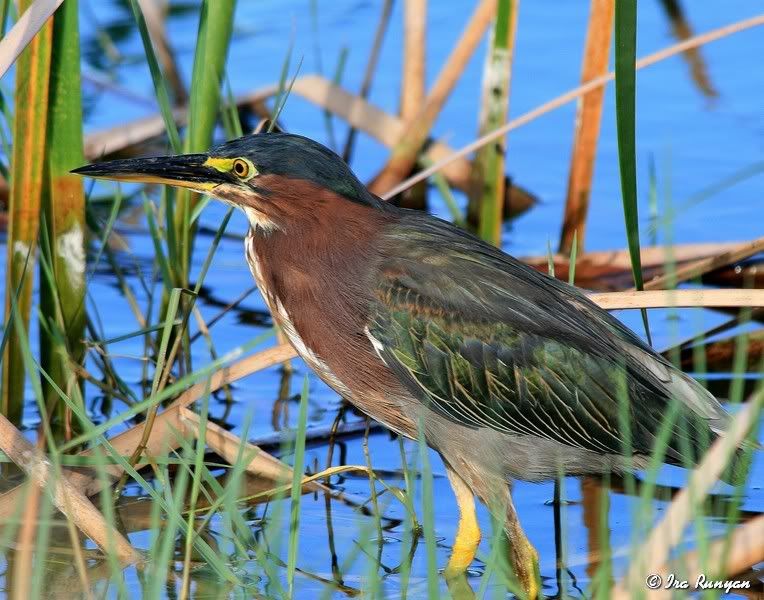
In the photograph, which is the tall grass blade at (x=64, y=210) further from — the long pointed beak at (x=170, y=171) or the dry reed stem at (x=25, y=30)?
the dry reed stem at (x=25, y=30)

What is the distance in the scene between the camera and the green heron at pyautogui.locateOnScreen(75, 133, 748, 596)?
4.41m

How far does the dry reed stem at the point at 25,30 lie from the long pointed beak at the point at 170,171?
1.70 feet

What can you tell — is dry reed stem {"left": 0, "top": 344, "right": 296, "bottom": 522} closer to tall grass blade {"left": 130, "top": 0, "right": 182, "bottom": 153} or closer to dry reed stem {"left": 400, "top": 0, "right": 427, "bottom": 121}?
tall grass blade {"left": 130, "top": 0, "right": 182, "bottom": 153}

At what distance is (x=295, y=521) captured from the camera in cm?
360

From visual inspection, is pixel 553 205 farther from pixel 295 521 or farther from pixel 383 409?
pixel 295 521

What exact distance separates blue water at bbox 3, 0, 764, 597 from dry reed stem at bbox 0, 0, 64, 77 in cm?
145

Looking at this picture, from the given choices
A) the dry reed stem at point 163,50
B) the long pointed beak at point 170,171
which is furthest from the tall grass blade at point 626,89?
the dry reed stem at point 163,50

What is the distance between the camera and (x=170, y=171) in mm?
4531

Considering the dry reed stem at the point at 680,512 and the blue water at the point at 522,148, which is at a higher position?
the blue water at the point at 522,148

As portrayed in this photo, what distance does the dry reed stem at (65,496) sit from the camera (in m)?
3.84

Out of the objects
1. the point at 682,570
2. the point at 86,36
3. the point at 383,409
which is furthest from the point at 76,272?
the point at 86,36

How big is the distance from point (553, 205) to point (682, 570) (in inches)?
205

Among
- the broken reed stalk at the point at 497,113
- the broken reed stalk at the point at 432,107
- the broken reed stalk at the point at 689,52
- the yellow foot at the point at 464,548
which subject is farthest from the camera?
the broken reed stalk at the point at 689,52

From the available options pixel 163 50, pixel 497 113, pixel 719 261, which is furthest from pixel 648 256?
pixel 163 50
